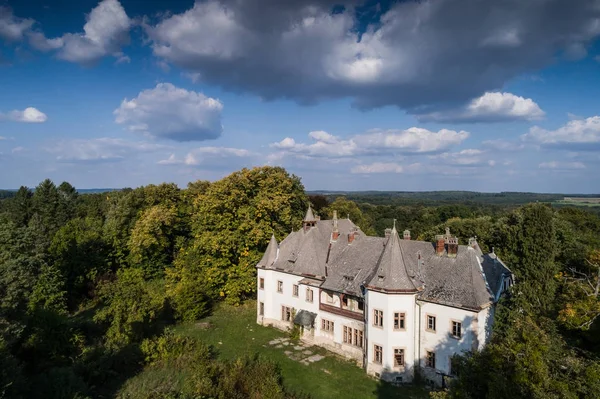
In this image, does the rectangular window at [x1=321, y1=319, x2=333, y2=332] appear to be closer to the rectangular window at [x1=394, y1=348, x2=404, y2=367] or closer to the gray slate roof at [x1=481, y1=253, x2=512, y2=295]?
the rectangular window at [x1=394, y1=348, x2=404, y2=367]

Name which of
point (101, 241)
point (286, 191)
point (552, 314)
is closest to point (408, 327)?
point (552, 314)

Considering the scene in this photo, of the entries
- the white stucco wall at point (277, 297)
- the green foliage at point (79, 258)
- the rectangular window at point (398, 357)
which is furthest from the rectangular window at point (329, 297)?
the green foliage at point (79, 258)

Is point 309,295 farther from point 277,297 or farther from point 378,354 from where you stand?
point 378,354

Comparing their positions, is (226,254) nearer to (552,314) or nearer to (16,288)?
(16,288)

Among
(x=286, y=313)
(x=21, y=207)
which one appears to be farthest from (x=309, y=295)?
(x=21, y=207)

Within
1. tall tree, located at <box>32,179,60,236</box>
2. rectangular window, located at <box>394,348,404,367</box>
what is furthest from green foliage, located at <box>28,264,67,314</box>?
tall tree, located at <box>32,179,60,236</box>

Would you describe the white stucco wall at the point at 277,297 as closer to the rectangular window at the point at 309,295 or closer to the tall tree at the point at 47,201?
the rectangular window at the point at 309,295
